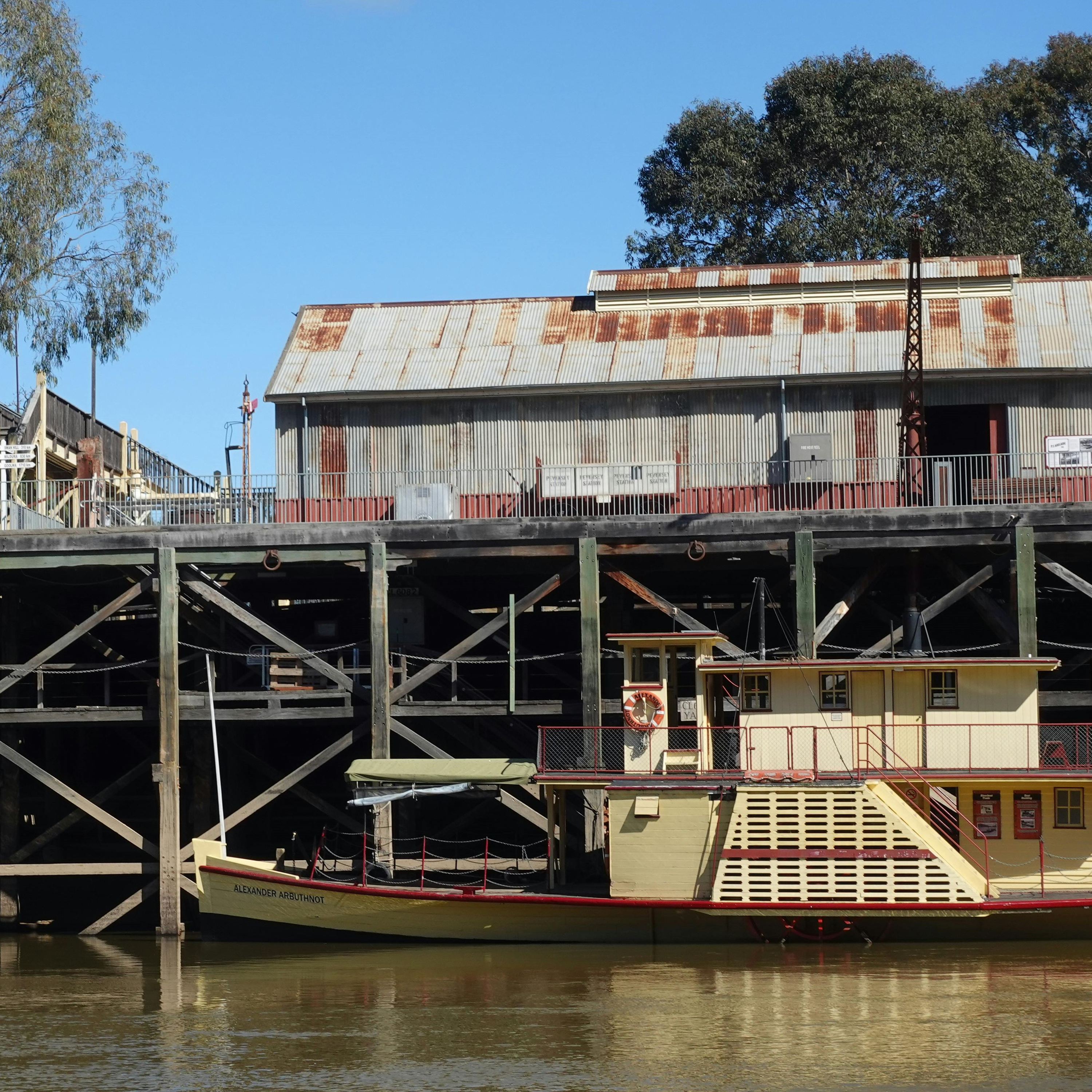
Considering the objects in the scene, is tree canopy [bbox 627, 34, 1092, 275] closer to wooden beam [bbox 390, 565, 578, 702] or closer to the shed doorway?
the shed doorway

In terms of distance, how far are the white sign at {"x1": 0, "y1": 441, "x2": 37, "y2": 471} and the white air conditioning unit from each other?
→ 8567 millimetres

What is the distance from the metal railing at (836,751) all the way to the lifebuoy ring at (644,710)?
0.15 meters

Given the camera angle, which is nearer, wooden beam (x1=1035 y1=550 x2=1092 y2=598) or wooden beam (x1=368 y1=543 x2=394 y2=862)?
wooden beam (x1=368 y1=543 x2=394 y2=862)

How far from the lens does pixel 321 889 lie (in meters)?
30.0

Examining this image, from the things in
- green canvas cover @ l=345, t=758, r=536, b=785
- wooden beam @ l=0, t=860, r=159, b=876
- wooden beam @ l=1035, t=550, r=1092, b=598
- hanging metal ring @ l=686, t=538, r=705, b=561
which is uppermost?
hanging metal ring @ l=686, t=538, r=705, b=561

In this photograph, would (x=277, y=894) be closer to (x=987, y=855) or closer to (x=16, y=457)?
(x=987, y=855)

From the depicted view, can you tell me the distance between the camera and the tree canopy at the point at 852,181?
201 ft

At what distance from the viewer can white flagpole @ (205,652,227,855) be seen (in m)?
31.3

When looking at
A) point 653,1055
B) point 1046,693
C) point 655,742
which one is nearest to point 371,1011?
point 653,1055

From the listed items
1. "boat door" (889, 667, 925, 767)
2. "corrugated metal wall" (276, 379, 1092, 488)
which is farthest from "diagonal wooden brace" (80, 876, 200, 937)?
"boat door" (889, 667, 925, 767)

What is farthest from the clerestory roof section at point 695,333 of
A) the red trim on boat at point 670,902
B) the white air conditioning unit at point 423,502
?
the red trim on boat at point 670,902

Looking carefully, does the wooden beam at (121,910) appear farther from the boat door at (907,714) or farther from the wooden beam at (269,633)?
the boat door at (907,714)

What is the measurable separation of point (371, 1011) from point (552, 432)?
54.1 feet

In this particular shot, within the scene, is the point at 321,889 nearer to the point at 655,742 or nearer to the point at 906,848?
the point at 655,742
